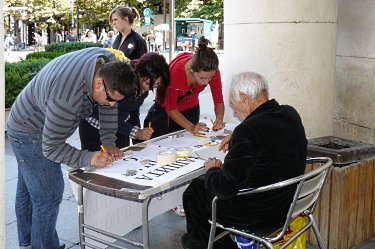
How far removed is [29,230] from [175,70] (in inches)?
62.6

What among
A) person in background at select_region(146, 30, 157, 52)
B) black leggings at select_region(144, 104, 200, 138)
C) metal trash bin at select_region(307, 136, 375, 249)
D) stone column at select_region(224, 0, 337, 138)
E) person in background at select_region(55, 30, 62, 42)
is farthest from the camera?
person in background at select_region(55, 30, 62, 42)

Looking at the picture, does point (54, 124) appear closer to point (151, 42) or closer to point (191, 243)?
point (191, 243)

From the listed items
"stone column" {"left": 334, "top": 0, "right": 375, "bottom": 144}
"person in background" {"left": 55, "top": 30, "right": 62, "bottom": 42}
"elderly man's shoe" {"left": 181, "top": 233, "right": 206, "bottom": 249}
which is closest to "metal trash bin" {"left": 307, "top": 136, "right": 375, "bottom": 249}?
"elderly man's shoe" {"left": 181, "top": 233, "right": 206, "bottom": 249}

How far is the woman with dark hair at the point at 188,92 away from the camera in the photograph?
12.0ft

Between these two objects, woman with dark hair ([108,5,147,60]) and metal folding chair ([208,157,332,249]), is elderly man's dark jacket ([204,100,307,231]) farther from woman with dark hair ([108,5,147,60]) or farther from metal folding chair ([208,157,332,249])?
woman with dark hair ([108,5,147,60])

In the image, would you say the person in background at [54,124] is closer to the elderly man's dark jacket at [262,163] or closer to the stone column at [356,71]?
the elderly man's dark jacket at [262,163]

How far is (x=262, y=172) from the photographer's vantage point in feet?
8.45

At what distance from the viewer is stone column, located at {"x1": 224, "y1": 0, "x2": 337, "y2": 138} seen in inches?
159

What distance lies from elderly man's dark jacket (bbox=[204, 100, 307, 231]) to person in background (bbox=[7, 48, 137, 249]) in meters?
0.66

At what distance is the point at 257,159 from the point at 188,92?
5.22 ft

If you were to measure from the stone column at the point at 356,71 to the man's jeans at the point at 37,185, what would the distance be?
3274 millimetres

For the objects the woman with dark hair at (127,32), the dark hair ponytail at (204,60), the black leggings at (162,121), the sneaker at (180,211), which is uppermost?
the woman with dark hair at (127,32)

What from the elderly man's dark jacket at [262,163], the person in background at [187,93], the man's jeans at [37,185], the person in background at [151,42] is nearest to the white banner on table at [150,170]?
the elderly man's dark jacket at [262,163]

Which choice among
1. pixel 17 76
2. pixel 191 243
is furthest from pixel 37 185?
pixel 17 76
